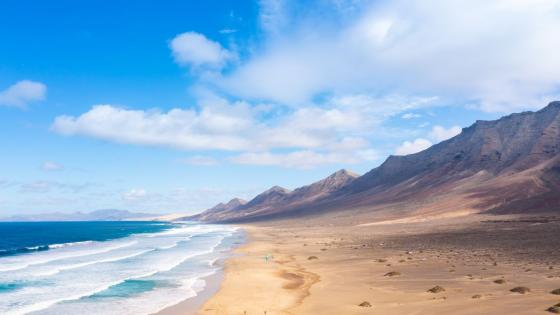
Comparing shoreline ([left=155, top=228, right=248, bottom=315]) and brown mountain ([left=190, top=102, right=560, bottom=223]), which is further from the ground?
brown mountain ([left=190, top=102, right=560, bottom=223])

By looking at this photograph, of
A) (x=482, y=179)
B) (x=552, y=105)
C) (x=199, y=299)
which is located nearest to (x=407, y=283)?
(x=199, y=299)

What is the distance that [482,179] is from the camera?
15138cm

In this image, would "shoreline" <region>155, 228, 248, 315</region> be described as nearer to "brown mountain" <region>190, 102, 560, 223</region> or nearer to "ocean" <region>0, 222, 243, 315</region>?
"ocean" <region>0, 222, 243, 315</region>

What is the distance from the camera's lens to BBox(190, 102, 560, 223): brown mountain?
119000 mm

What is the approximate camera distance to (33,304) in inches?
1068

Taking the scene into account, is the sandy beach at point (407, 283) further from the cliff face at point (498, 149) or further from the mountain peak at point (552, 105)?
the mountain peak at point (552, 105)

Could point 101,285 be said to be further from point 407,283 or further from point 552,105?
point 552,105

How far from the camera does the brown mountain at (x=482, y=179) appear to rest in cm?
11900

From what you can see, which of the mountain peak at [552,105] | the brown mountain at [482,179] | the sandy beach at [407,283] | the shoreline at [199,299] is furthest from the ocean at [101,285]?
the mountain peak at [552,105]

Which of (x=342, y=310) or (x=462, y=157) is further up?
(x=462, y=157)

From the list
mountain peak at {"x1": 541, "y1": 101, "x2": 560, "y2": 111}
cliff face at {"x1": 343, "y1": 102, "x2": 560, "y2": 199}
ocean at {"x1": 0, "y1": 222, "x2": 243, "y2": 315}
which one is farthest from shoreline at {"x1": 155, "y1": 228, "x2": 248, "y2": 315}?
mountain peak at {"x1": 541, "y1": 101, "x2": 560, "y2": 111}

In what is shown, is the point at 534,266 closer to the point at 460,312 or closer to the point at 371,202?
the point at 460,312

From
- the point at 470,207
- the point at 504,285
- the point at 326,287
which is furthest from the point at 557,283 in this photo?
the point at 470,207

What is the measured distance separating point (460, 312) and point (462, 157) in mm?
171418
